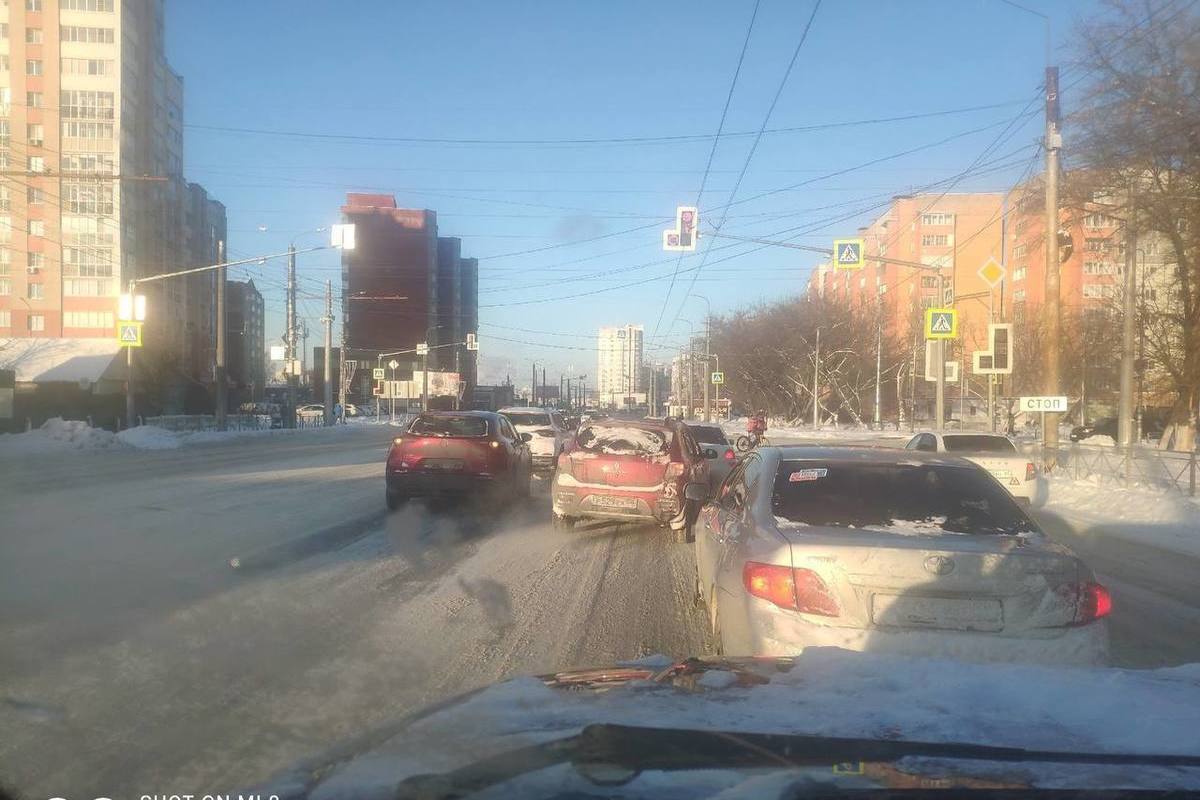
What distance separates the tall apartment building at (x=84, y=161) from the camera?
57.6m

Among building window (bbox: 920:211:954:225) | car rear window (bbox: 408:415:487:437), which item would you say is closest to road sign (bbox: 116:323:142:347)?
car rear window (bbox: 408:415:487:437)

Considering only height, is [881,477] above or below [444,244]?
below

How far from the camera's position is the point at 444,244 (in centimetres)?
13200

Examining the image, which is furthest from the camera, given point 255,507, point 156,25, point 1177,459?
point 156,25

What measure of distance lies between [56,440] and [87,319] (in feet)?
133

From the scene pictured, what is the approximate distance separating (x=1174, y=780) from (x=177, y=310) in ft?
261

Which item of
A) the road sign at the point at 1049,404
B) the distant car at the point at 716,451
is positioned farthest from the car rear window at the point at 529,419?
the road sign at the point at 1049,404

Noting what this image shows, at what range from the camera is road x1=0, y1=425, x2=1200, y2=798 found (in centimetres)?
420

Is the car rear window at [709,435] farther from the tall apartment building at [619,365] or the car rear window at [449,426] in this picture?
the tall apartment building at [619,365]

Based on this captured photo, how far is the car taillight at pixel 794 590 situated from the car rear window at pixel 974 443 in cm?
1349

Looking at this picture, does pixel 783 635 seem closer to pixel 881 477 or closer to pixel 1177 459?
pixel 881 477

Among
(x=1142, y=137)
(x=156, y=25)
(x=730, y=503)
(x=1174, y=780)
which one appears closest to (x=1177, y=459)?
(x=1142, y=137)

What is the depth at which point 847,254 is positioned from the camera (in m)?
21.8

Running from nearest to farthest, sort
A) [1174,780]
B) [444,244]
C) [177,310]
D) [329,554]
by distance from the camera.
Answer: [1174,780] → [329,554] → [177,310] → [444,244]
